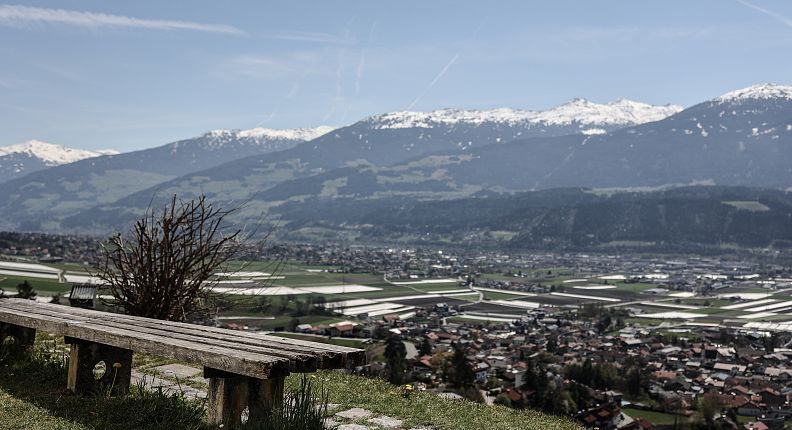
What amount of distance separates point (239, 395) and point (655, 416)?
110ft

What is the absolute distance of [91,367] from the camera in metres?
5.34

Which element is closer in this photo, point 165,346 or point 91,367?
point 165,346

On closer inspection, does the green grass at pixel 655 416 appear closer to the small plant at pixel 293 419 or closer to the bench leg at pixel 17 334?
the bench leg at pixel 17 334

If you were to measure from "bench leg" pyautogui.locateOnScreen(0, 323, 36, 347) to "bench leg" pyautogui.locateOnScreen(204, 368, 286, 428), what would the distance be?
358 cm

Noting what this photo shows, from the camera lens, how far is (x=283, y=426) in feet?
12.6

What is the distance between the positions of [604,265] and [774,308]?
60002 millimetres

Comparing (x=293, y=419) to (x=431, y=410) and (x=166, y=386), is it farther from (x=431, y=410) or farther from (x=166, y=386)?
(x=166, y=386)

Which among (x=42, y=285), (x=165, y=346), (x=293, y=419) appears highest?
(x=165, y=346)

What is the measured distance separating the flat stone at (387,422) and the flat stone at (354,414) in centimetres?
12

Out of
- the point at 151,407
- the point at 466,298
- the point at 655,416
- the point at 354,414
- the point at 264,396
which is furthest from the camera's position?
the point at 466,298

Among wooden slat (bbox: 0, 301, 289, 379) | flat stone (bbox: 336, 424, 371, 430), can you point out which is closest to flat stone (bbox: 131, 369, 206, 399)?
wooden slat (bbox: 0, 301, 289, 379)

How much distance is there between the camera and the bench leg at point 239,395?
4195 millimetres

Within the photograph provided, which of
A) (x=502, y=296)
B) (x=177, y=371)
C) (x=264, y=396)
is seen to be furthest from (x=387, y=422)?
(x=502, y=296)

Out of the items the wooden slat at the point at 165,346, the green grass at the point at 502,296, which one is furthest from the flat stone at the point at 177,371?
the green grass at the point at 502,296
